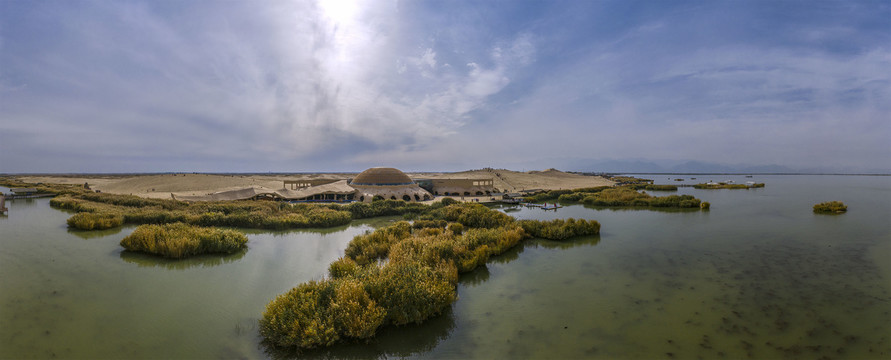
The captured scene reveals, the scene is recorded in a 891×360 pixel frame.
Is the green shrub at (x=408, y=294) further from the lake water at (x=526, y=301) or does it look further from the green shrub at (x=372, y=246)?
the green shrub at (x=372, y=246)

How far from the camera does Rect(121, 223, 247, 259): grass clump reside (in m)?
11.9

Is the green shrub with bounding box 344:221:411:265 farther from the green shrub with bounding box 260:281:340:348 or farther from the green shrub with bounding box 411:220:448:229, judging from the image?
the green shrub with bounding box 260:281:340:348

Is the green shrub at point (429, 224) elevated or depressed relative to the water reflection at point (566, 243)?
elevated

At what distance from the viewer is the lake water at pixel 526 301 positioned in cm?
619

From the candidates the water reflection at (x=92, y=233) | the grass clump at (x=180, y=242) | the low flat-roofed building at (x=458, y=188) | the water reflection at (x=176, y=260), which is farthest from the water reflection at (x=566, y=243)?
the low flat-roofed building at (x=458, y=188)

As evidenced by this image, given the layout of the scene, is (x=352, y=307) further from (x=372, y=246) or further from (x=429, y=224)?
(x=429, y=224)

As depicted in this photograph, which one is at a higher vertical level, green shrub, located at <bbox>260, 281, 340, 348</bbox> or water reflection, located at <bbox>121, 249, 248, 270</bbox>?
green shrub, located at <bbox>260, 281, 340, 348</bbox>

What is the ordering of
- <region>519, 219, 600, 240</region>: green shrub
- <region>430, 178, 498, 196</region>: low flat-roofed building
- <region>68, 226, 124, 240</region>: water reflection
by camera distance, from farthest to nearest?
1. <region>430, 178, 498, 196</region>: low flat-roofed building
2. <region>519, 219, 600, 240</region>: green shrub
3. <region>68, 226, 124, 240</region>: water reflection

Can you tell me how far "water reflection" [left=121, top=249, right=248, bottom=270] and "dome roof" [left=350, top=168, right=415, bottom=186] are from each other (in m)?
26.3

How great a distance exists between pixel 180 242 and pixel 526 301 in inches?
480

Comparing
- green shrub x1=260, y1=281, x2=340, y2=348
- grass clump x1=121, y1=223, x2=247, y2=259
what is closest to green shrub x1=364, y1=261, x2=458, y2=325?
green shrub x1=260, y1=281, x2=340, y2=348

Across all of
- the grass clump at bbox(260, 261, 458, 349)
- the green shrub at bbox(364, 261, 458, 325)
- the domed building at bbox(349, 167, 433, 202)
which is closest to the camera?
the grass clump at bbox(260, 261, 458, 349)

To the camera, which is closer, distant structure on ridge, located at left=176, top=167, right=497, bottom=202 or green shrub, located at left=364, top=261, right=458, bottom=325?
green shrub, located at left=364, top=261, right=458, bottom=325

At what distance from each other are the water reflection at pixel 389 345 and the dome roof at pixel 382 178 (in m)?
32.3
